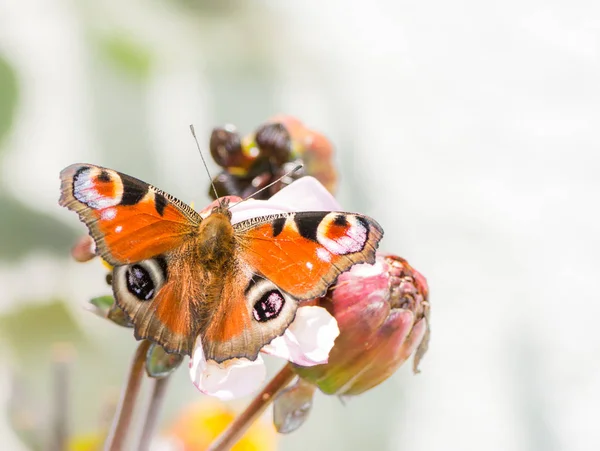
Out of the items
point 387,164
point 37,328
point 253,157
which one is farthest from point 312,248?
point 387,164

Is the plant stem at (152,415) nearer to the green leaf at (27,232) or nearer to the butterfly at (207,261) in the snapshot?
the butterfly at (207,261)

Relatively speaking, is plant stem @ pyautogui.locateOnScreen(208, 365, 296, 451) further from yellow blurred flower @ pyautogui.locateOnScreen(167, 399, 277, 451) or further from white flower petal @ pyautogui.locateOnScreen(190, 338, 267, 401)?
yellow blurred flower @ pyautogui.locateOnScreen(167, 399, 277, 451)

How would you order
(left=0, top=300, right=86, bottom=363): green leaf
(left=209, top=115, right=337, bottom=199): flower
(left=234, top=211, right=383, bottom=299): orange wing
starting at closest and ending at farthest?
(left=234, top=211, right=383, bottom=299): orange wing
(left=209, top=115, right=337, bottom=199): flower
(left=0, top=300, right=86, bottom=363): green leaf

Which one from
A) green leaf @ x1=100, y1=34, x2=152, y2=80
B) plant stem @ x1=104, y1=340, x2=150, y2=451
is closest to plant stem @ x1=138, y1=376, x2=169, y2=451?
plant stem @ x1=104, y1=340, x2=150, y2=451

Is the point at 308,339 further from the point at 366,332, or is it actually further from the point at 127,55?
the point at 127,55

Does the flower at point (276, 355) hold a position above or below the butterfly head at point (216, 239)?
below

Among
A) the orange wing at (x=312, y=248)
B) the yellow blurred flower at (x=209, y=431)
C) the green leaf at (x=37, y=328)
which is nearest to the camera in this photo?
the orange wing at (x=312, y=248)

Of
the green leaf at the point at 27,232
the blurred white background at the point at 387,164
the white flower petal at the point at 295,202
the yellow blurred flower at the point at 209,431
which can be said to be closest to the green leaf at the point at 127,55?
the blurred white background at the point at 387,164
